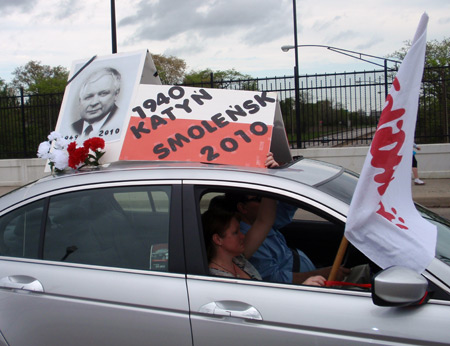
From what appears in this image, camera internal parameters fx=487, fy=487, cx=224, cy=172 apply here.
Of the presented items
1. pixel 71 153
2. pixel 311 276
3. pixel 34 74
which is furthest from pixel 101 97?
pixel 34 74

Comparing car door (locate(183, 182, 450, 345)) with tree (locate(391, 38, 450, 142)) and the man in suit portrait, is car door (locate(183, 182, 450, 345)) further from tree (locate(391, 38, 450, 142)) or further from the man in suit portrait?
tree (locate(391, 38, 450, 142))

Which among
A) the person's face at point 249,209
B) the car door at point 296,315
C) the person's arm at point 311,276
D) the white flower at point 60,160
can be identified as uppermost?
the white flower at point 60,160

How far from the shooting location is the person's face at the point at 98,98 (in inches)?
140

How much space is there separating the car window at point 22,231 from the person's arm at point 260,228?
1159 millimetres

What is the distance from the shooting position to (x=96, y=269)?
7.78 feet

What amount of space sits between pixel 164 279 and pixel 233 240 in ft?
1.78

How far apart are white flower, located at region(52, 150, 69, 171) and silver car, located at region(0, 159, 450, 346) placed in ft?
1.11

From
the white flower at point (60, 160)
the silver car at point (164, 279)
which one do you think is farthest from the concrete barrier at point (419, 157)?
the silver car at point (164, 279)

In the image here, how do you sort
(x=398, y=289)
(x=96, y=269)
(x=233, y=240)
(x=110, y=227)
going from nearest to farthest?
(x=398, y=289)
(x=96, y=269)
(x=110, y=227)
(x=233, y=240)

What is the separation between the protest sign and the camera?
9.87 feet

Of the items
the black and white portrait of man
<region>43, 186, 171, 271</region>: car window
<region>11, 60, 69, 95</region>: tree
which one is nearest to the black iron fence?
the black and white portrait of man

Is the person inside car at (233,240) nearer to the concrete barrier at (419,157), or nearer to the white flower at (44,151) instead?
the white flower at (44,151)

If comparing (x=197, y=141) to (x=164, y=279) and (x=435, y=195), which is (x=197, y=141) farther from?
(x=435, y=195)

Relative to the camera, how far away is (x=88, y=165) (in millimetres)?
3160
